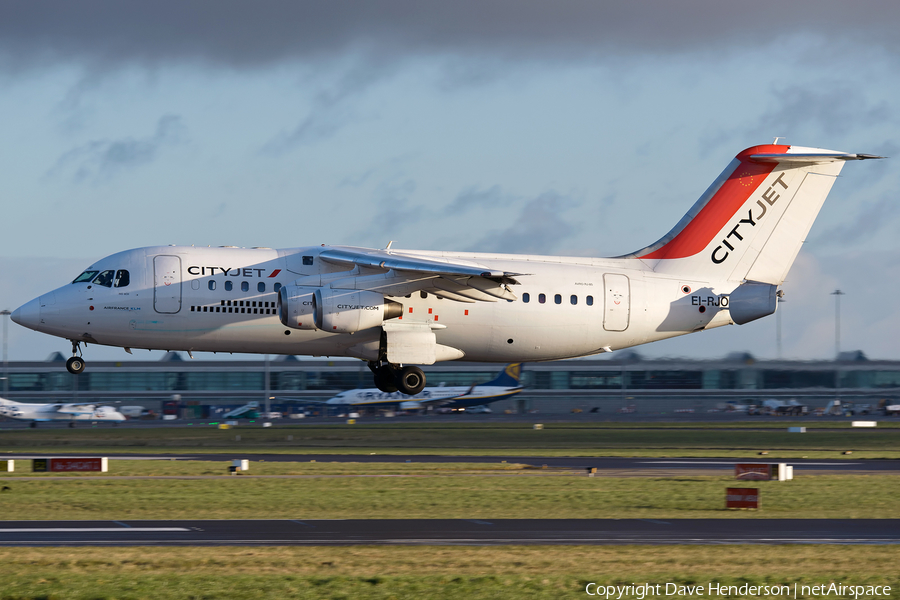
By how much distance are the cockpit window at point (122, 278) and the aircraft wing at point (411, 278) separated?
5.15m

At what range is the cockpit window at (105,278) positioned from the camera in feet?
101

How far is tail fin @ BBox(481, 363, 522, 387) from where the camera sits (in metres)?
86.3

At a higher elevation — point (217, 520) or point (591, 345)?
point (591, 345)

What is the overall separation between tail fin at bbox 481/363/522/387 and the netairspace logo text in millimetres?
73378

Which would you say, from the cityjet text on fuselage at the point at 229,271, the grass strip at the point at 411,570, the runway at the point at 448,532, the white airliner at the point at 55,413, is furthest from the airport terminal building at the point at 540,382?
the grass strip at the point at 411,570

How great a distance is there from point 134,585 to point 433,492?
1147cm

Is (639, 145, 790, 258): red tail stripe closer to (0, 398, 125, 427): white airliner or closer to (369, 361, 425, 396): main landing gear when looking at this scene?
(369, 361, 425, 396): main landing gear

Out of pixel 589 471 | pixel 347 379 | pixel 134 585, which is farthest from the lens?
pixel 347 379

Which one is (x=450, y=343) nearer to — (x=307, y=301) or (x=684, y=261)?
(x=307, y=301)

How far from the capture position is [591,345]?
33.4 meters

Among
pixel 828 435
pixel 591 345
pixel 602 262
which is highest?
pixel 602 262

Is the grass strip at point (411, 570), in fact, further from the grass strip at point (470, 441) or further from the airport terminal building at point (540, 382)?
the airport terminal building at point (540, 382)

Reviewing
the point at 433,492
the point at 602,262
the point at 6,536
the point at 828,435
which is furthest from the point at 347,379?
the point at 6,536

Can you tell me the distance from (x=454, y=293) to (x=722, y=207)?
10.6 metres
